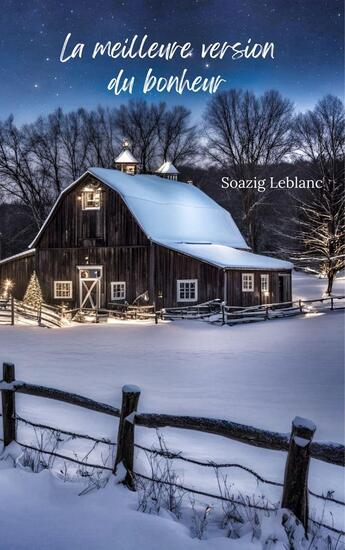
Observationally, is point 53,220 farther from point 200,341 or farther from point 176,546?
point 176,546

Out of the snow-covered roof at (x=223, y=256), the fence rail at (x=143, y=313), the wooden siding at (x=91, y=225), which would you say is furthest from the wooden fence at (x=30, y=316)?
the snow-covered roof at (x=223, y=256)

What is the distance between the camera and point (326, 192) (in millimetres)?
38188

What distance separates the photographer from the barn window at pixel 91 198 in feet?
101

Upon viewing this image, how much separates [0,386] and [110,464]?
1.66 m

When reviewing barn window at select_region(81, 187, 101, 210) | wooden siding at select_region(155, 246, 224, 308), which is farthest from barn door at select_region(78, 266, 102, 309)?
wooden siding at select_region(155, 246, 224, 308)

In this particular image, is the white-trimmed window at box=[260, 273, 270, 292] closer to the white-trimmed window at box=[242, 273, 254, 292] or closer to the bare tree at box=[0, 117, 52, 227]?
the white-trimmed window at box=[242, 273, 254, 292]

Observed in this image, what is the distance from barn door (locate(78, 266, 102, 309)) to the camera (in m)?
30.3

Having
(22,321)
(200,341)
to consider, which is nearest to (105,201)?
(22,321)

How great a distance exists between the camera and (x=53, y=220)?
32062 millimetres

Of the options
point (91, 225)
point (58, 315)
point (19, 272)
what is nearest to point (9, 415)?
point (58, 315)

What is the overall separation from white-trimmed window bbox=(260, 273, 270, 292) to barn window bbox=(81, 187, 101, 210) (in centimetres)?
1036

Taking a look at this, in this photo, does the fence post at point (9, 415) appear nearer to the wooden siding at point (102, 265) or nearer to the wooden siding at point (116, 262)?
the wooden siding at point (116, 262)

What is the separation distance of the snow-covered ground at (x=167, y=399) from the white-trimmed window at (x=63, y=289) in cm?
798

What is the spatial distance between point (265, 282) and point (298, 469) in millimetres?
27242
